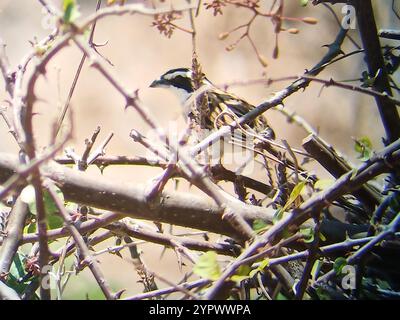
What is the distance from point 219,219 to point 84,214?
349 millimetres

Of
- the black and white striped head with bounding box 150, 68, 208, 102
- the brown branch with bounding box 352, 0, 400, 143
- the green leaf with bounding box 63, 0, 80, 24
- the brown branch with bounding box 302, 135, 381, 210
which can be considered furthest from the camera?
the black and white striped head with bounding box 150, 68, 208, 102

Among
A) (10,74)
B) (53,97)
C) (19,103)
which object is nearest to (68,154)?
(10,74)

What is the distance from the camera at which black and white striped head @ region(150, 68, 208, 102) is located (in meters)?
2.41

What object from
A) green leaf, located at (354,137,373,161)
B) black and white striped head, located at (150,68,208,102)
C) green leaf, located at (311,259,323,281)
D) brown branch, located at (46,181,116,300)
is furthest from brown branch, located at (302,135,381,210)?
black and white striped head, located at (150,68,208,102)

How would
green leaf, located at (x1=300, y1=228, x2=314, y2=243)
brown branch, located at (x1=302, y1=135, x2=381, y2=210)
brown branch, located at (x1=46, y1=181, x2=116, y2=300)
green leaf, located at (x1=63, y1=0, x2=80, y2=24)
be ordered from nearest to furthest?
1. green leaf, located at (x1=63, y1=0, x2=80, y2=24)
2. brown branch, located at (x1=46, y1=181, x2=116, y2=300)
3. green leaf, located at (x1=300, y1=228, x2=314, y2=243)
4. brown branch, located at (x1=302, y1=135, x2=381, y2=210)

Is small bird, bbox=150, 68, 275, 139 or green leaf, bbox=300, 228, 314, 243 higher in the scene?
small bird, bbox=150, 68, 275, 139

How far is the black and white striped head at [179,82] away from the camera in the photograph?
241 centimetres

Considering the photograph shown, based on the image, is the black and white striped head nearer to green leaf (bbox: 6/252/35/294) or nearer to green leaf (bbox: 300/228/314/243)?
green leaf (bbox: 6/252/35/294)

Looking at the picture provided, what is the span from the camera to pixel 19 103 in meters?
1.00

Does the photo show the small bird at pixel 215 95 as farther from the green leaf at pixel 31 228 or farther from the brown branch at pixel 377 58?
the green leaf at pixel 31 228

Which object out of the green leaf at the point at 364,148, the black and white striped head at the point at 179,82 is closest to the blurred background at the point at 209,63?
the black and white striped head at the point at 179,82

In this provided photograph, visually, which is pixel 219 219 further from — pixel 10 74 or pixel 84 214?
pixel 10 74

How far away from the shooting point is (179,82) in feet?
8.05
